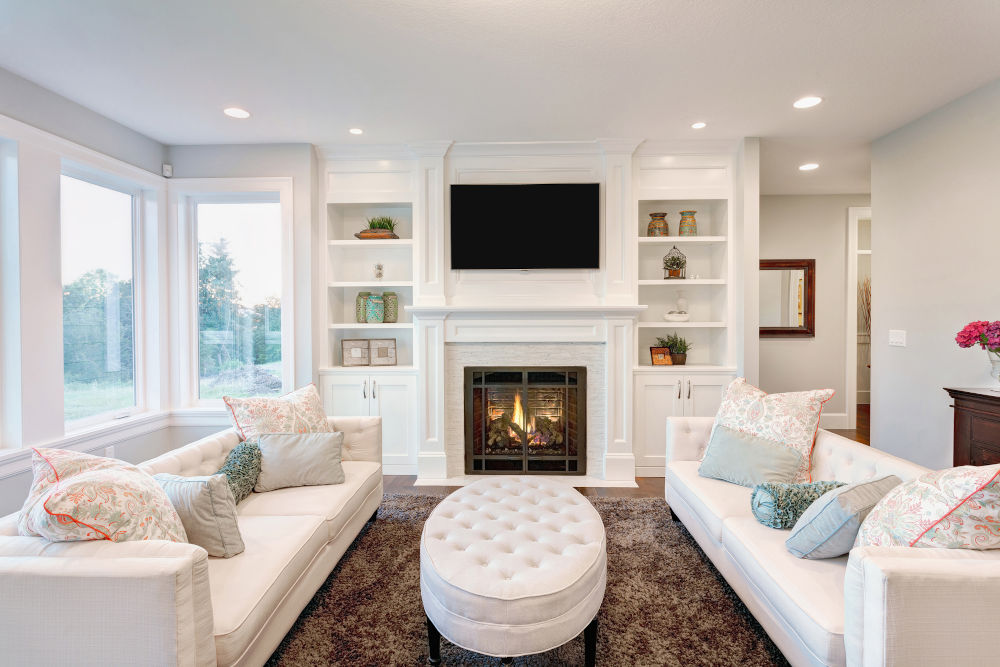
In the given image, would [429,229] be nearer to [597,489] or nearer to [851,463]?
[597,489]

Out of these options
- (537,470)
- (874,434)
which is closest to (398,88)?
(537,470)

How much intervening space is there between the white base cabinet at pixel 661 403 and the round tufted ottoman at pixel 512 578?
76.5 inches

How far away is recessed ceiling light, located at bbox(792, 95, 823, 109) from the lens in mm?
2977

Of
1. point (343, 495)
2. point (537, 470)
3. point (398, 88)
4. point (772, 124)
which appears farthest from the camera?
point (537, 470)

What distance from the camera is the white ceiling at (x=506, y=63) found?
212 cm

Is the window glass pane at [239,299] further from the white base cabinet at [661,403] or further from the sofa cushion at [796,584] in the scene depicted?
the sofa cushion at [796,584]

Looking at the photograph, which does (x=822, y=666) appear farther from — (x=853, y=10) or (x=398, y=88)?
(x=398, y=88)

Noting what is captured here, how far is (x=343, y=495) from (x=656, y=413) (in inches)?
98.7

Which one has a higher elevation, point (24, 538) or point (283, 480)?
point (24, 538)

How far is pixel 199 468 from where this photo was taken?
2.16m

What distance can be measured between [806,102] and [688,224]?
1144 mm

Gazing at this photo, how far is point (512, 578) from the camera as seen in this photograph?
154 centimetres

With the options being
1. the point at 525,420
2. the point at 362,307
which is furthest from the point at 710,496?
the point at 362,307

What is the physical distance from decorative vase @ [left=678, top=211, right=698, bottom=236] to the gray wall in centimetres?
414
